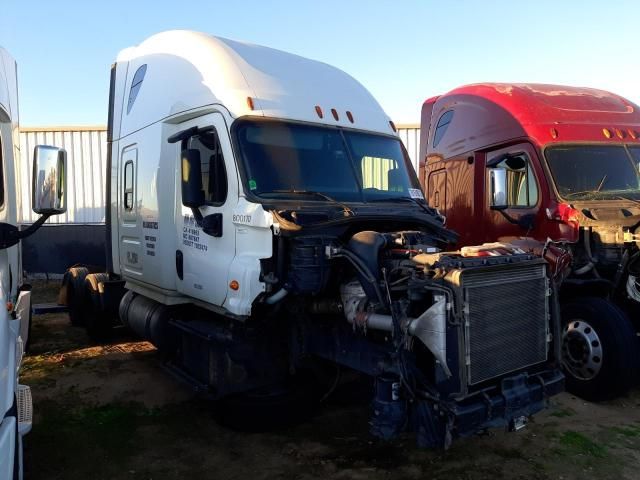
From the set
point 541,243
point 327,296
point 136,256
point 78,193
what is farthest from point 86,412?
point 78,193

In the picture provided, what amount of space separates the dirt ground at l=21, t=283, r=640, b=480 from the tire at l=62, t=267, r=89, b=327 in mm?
1924

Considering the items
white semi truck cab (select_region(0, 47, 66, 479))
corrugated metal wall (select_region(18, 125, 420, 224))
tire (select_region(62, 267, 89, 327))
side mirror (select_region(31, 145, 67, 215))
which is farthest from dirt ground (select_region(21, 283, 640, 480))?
corrugated metal wall (select_region(18, 125, 420, 224))

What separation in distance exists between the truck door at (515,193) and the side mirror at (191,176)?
373cm

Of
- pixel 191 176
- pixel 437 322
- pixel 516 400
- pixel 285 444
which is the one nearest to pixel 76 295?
pixel 191 176

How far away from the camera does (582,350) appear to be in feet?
18.7

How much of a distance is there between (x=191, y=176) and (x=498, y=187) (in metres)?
3.84

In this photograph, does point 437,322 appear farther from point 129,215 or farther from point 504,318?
point 129,215

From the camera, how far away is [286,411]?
15.7 feet

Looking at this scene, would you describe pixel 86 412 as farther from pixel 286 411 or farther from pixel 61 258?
pixel 61 258

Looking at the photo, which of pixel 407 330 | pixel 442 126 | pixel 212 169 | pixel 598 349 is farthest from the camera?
pixel 442 126

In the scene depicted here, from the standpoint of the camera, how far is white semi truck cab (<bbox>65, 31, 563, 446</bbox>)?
3486mm

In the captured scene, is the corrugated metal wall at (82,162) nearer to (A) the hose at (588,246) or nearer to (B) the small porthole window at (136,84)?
(B) the small porthole window at (136,84)

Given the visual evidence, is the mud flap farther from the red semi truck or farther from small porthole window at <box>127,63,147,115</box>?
small porthole window at <box>127,63,147,115</box>

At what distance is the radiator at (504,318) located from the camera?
348 centimetres
